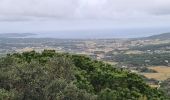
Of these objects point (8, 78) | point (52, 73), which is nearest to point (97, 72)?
point (52, 73)

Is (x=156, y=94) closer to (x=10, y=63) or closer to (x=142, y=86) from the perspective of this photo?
(x=142, y=86)

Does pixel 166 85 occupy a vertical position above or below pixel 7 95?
below

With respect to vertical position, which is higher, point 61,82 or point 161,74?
point 61,82

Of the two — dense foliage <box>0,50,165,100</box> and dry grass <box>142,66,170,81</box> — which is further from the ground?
dense foliage <box>0,50,165,100</box>

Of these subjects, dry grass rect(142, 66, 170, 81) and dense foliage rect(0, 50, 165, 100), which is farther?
dry grass rect(142, 66, 170, 81)

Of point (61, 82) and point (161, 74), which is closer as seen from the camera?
point (61, 82)

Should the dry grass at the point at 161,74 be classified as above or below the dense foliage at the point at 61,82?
below

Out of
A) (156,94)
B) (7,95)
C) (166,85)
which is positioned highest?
(7,95)

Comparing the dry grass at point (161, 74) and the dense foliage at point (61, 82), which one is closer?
the dense foliage at point (61, 82)
